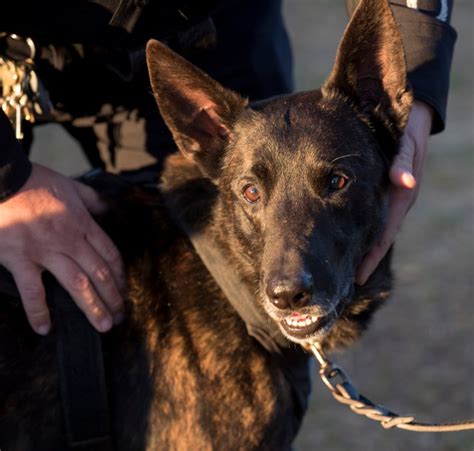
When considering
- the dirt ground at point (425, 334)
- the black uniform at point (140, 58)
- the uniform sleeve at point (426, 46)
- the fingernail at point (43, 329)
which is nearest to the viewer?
the fingernail at point (43, 329)

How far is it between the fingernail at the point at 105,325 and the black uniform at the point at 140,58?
0.49 meters

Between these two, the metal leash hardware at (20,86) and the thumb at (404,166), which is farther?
the metal leash hardware at (20,86)

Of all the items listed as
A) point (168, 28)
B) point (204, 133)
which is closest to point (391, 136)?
point (204, 133)

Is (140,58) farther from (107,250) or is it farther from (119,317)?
(119,317)

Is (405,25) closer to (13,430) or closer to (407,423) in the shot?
(407,423)

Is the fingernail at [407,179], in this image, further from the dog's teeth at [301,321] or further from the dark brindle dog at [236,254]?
the dog's teeth at [301,321]

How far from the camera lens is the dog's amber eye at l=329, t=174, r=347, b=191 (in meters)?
2.76

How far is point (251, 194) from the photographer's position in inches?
112

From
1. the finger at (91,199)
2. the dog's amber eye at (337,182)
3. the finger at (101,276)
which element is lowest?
the finger at (101,276)

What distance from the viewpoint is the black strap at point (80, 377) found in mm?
2740

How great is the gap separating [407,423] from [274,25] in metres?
1.68

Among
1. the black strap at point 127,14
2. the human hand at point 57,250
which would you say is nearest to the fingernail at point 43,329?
the human hand at point 57,250

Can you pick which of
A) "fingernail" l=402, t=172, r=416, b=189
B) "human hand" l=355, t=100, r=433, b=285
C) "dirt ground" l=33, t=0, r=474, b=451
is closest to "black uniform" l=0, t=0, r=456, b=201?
"human hand" l=355, t=100, r=433, b=285

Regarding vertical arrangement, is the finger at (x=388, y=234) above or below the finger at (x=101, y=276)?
above
